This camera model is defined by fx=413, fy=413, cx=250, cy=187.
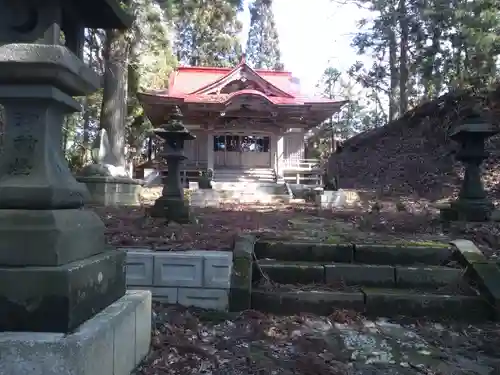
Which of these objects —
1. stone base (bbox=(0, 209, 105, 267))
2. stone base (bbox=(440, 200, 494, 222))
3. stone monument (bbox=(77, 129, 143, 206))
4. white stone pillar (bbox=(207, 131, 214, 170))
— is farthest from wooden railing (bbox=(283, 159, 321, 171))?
stone base (bbox=(0, 209, 105, 267))

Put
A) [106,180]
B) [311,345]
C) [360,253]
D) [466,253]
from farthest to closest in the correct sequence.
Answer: [106,180], [360,253], [466,253], [311,345]

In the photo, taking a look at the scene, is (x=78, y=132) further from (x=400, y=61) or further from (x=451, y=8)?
(x=451, y=8)

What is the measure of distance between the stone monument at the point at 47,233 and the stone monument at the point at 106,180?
7.30 metres

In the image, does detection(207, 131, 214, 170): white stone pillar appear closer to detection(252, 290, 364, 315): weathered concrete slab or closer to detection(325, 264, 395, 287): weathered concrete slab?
detection(325, 264, 395, 287): weathered concrete slab

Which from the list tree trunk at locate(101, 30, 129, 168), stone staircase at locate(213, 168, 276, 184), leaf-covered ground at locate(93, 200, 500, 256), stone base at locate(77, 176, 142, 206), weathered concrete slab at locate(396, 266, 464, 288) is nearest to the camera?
weathered concrete slab at locate(396, 266, 464, 288)

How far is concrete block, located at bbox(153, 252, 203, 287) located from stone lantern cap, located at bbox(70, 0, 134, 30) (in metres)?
1.99

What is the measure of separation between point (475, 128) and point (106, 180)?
25.3 ft

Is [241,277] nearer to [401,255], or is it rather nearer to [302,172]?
[401,255]

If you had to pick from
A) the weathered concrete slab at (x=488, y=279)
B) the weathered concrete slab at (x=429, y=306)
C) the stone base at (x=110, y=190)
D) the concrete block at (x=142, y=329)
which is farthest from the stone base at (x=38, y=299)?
the stone base at (x=110, y=190)

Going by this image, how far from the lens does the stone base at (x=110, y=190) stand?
31.7ft

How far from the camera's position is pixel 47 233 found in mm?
1944

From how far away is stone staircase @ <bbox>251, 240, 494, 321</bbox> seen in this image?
363 cm

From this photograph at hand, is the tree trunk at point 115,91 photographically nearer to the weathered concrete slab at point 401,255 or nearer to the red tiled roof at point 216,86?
the red tiled roof at point 216,86

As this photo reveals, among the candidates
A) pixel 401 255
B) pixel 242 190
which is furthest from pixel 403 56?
pixel 401 255
